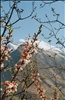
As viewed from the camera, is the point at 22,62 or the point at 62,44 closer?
the point at 22,62

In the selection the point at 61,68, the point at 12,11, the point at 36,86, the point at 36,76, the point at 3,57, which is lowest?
the point at 36,86

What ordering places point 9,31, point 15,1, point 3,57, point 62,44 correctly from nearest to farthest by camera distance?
point 3,57
point 9,31
point 15,1
point 62,44

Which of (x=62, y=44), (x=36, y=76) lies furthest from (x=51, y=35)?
(x=36, y=76)

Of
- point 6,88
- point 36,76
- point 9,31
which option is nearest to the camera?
point 6,88

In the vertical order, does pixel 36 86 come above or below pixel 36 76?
below

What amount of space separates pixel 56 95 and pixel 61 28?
5866mm

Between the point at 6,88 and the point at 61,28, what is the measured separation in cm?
474

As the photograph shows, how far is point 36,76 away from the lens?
1296cm

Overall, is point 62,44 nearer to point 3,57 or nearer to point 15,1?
point 15,1

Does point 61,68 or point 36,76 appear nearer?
point 61,68

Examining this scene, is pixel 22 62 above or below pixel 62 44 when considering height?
above

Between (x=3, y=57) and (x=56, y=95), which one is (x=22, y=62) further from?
(x=56, y=95)

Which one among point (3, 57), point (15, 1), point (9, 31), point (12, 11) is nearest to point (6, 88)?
point (3, 57)

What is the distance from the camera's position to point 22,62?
8.15m
